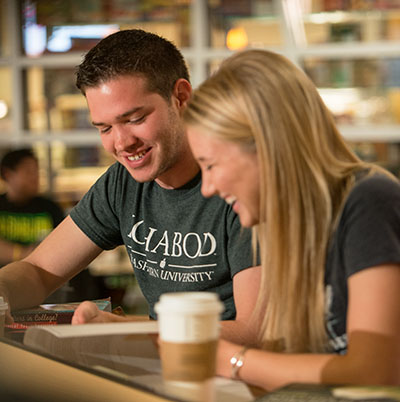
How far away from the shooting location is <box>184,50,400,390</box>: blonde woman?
3.80 ft

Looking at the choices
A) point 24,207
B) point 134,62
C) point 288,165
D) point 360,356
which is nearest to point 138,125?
point 134,62

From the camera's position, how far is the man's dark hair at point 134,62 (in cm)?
171

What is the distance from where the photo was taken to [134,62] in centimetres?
174

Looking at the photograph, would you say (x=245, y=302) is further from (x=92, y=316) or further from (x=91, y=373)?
(x=91, y=373)

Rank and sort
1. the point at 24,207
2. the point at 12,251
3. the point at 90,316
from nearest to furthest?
1. the point at 90,316
2. the point at 12,251
3. the point at 24,207

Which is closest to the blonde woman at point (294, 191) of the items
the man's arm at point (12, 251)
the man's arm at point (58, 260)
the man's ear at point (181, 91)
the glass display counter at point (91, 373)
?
the glass display counter at point (91, 373)

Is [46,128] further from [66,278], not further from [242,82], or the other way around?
[242,82]

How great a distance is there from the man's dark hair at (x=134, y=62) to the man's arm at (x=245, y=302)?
1.70ft

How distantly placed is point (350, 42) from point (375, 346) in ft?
13.4

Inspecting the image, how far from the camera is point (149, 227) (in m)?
1.85

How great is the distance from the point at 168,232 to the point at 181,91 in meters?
0.37

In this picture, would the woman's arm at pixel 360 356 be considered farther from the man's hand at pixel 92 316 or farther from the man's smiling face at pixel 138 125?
the man's smiling face at pixel 138 125

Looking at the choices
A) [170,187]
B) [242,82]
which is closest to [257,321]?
[242,82]

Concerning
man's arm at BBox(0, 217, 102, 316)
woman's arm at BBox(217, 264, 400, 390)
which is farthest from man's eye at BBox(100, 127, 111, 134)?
woman's arm at BBox(217, 264, 400, 390)
